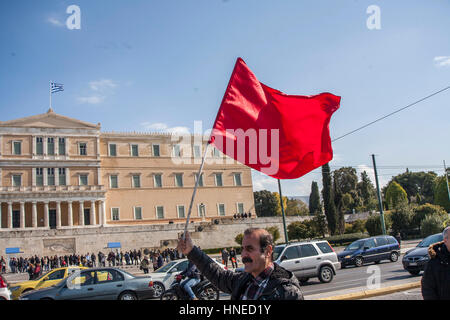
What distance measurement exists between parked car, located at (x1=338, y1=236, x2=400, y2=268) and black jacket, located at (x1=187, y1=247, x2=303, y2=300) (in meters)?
19.7

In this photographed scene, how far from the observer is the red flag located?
199 inches

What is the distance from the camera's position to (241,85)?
522cm

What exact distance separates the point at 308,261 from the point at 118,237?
38.0 metres

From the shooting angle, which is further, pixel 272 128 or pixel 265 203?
pixel 265 203

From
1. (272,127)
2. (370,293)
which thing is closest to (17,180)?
(370,293)

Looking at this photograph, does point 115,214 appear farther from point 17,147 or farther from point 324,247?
point 324,247

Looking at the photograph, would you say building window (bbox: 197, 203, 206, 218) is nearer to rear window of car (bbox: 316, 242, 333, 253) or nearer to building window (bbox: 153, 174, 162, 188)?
building window (bbox: 153, 174, 162, 188)

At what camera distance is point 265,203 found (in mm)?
88125

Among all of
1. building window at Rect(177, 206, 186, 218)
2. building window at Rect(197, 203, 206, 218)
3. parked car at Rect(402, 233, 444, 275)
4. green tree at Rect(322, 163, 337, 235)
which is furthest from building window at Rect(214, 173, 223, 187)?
parked car at Rect(402, 233, 444, 275)

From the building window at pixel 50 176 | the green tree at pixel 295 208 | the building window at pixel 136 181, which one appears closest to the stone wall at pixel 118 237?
the building window at pixel 50 176

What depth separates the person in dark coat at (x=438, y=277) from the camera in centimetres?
349

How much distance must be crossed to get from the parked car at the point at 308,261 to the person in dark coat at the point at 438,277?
12012 mm

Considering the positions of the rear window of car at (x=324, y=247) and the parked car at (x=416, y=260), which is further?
the rear window of car at (x=324, y=247)

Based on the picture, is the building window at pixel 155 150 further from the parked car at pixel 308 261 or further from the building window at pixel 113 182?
the parked car at pixel 308 261
